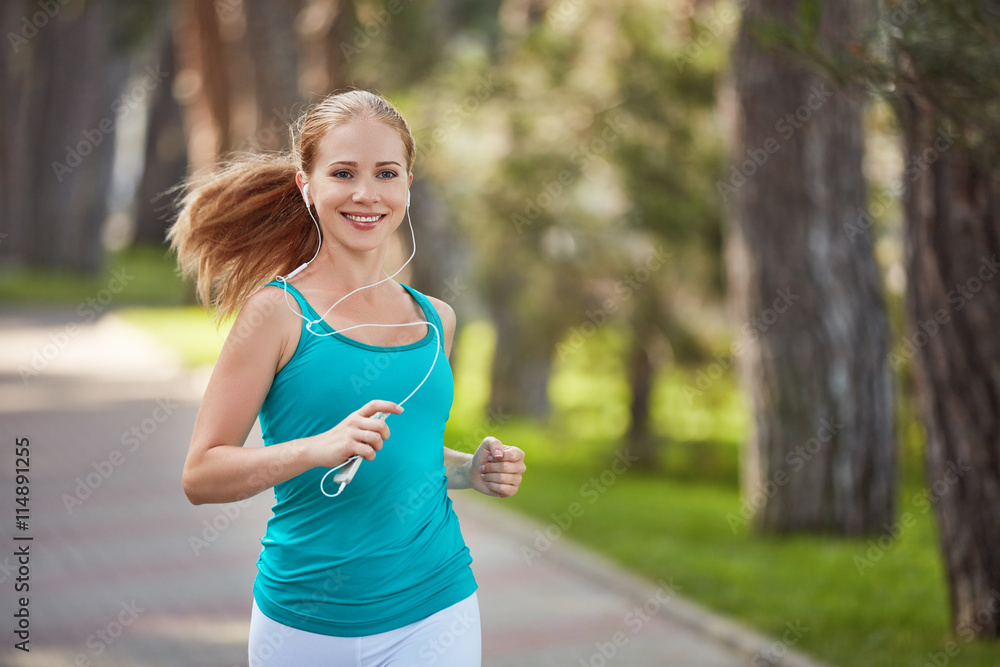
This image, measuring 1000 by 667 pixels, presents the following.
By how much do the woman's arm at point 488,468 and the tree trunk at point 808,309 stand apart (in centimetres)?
545

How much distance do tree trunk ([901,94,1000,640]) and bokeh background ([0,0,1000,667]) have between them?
1 centimetres

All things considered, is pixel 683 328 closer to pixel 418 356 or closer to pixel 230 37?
pixel 418 356

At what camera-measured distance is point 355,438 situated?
6.56ft

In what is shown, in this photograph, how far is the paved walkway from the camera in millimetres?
5316

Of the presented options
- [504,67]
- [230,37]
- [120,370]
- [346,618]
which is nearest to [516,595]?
[346,618]

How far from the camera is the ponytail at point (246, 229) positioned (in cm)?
259

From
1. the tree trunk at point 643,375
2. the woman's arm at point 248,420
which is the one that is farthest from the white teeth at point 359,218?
the tree trunk at point 643,375

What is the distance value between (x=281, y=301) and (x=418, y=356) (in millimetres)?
322

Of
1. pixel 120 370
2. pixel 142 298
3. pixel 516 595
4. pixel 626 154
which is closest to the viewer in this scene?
pixel 516 595

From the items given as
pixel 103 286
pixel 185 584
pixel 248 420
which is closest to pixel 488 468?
pixel 248 420

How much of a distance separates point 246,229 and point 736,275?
5.81 metres

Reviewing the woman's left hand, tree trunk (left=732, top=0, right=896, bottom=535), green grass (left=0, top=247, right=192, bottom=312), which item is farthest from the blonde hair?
green grass (left=0, top=247, right=192, bottom=312)

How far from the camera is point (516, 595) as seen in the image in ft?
20.6

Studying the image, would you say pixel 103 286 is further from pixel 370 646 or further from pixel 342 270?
pixel 370 646
